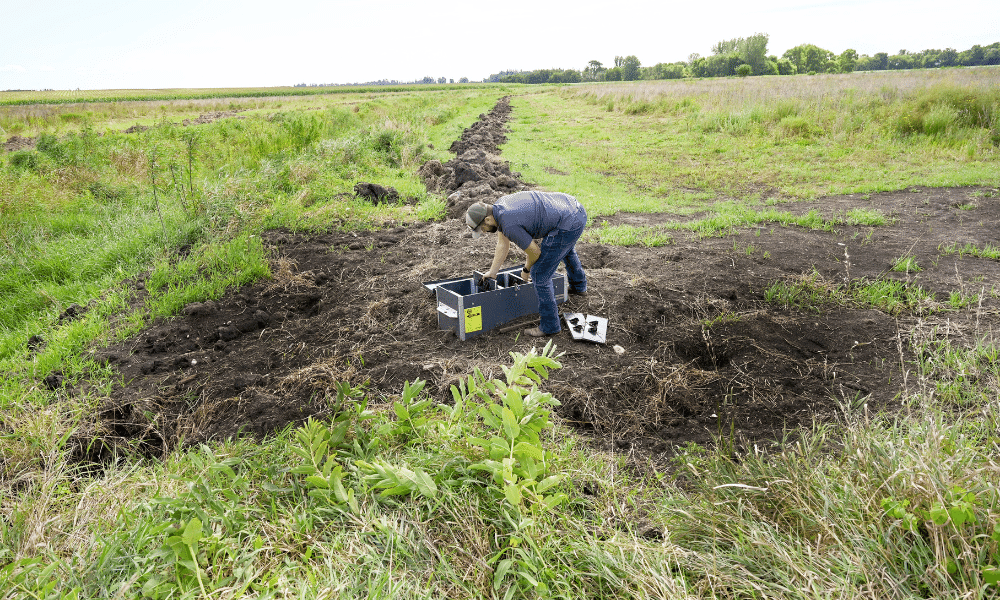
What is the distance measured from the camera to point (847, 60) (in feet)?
212

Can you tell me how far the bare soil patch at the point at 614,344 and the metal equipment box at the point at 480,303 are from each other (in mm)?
155

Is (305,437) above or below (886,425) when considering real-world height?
above

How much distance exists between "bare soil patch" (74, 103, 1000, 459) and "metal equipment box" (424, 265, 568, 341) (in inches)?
6.1

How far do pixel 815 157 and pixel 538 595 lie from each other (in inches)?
534

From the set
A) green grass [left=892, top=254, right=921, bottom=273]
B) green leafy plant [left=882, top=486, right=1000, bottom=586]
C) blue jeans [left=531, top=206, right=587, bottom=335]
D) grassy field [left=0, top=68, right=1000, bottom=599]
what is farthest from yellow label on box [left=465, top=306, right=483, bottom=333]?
green grass [left=892, top=254, right=921, bottom=273]

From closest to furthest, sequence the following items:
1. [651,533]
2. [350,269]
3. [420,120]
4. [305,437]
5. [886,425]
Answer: [305,437]
[651,533]
[886,425]
[350,269]
[420,120]

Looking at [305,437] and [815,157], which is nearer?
[305,437]

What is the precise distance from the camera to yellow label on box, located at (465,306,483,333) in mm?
4480

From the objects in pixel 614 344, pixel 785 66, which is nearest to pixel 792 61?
pixel 785 66

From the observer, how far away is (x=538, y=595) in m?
1.77

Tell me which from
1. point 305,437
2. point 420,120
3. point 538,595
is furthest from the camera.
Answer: point 420,120

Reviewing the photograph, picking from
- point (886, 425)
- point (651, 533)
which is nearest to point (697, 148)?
point (886, 425)

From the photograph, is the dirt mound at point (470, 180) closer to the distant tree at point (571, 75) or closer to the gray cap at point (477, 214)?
the gray cap at point (477, 214)

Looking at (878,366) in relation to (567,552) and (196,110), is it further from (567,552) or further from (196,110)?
(196,110)
